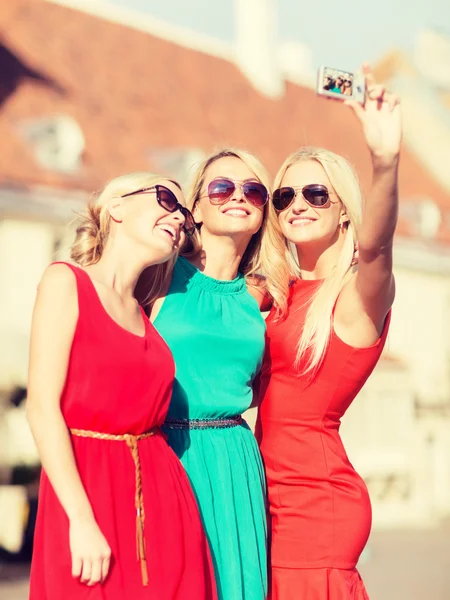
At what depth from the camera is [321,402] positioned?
3.70 meters

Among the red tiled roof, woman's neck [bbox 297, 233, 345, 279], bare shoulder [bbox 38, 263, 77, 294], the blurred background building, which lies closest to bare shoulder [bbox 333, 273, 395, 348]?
woman's neck [bbox 297, 233, 345, 279]

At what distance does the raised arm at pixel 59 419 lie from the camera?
8.59 ft

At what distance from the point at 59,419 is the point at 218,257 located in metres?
1.47

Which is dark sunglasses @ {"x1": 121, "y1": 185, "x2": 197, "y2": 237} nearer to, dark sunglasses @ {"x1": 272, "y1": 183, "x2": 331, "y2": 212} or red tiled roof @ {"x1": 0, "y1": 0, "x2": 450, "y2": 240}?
dark sunglasses @ {"x1": 272, "y1": 183, "x2": 331, "y2": 212}

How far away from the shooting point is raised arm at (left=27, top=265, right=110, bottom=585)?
2619 millimetres

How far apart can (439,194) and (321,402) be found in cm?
2189

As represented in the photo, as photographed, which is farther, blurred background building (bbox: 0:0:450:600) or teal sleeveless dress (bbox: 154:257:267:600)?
blurred background building (bbox: 0:0:450:600)

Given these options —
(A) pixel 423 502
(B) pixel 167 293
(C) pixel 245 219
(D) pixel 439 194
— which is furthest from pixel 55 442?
(D) pixel 439 194

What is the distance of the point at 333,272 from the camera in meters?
3.89

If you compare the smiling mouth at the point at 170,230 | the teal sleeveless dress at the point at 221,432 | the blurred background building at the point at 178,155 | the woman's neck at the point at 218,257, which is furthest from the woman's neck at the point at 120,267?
the blurred background building at the point at 178,155

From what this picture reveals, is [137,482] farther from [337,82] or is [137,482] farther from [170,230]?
[337,82]

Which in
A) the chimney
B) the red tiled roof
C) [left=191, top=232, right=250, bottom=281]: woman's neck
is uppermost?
the chimney

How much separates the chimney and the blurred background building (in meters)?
0.04

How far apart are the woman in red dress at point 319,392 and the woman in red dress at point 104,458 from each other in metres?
0.65
